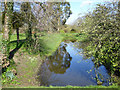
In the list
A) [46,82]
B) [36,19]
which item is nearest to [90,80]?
[46,82]

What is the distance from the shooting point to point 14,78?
3.99 m

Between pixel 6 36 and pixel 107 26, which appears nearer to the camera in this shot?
pixel 107 26

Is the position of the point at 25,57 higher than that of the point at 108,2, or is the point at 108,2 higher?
the point at 108,2

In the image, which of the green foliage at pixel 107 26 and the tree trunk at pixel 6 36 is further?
the tree trunk at pixel 6 36

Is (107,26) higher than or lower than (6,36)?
higher

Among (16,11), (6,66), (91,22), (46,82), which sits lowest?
(46,82)

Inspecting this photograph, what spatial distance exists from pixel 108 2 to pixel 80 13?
32.5 inches

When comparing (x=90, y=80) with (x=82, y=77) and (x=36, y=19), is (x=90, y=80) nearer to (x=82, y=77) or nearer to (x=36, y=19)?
(x=82, y=77)

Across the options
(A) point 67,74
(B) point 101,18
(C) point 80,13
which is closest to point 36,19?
(C) point 80,13

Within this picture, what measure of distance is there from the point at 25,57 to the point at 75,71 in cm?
334

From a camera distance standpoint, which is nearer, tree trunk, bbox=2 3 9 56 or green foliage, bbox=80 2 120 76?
green foliage, bbox=80 2 120 76

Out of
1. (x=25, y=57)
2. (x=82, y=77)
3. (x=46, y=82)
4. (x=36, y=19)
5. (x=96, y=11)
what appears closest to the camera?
(x=96, y=11)

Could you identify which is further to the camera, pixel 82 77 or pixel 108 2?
pixel 82 77

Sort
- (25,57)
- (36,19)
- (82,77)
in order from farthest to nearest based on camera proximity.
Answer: (25,57)
(82,77)
(36,19)
